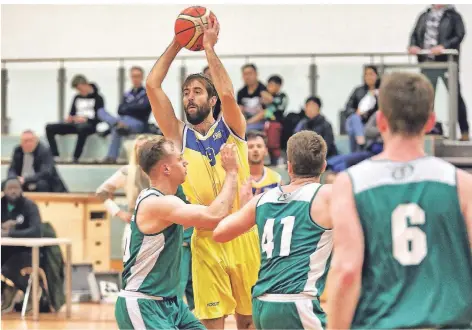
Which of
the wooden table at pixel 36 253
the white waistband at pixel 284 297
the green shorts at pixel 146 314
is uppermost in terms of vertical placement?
the white waistband at pixel 284 297

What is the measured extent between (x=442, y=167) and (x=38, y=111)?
12.6 m

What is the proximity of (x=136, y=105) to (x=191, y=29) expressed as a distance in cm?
793

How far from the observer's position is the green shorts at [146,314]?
488 cm

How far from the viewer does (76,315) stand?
10438 mm

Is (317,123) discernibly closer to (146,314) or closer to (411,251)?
(146,314)

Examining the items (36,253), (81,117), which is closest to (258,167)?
(36,253)

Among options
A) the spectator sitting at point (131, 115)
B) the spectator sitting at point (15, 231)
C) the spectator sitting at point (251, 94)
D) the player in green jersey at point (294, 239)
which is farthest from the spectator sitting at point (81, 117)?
the player in green jersey at point (294, 239)

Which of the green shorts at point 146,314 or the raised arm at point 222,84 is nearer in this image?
the green shorts at point 146,314

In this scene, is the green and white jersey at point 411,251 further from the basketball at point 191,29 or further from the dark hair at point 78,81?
the dark hair at point 78,81

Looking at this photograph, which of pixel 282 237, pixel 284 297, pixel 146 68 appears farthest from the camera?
pixel 146 68

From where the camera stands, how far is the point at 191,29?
235 inches

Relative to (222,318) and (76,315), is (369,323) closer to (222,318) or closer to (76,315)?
(222,318)

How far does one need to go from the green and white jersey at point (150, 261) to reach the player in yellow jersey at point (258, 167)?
287 centimetres

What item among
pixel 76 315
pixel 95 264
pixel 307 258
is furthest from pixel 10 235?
pixel 307 258
